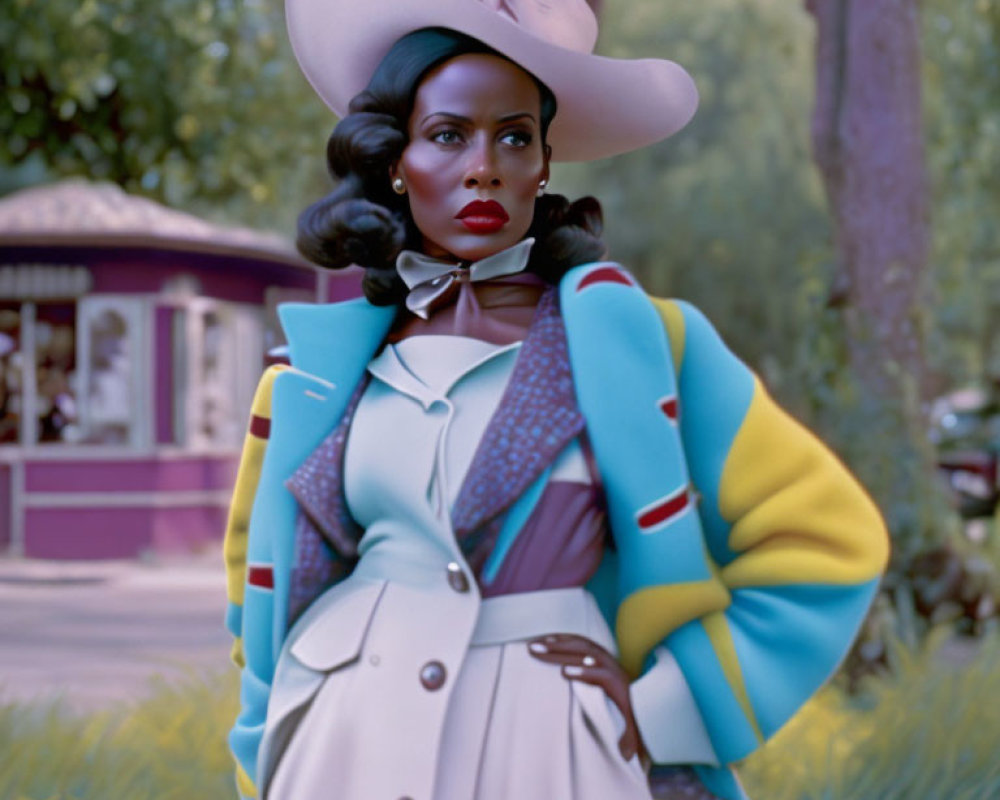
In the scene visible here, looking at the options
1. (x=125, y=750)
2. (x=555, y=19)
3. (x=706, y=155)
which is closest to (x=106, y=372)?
(x=125, y=750)

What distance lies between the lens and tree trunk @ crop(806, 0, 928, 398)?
721cm

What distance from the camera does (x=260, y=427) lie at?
2.54 metres

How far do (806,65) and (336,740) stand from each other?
21.6m

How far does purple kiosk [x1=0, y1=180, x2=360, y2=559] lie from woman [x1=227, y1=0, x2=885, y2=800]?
39.8ft

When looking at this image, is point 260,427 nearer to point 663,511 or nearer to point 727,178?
point 663,511

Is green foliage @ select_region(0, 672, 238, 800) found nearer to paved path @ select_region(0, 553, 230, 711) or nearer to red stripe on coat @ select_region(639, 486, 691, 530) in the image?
paved path @ select_region(0, 553, 230, 711)

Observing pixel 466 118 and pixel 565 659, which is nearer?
pixel 565 659

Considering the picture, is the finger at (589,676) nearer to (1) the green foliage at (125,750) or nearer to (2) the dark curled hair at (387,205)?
(2) the dark curled hair at (387,205)

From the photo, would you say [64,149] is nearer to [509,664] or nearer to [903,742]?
[903,742]

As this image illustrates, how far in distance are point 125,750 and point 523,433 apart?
9.73 ft

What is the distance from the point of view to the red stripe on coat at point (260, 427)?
2.53 meters

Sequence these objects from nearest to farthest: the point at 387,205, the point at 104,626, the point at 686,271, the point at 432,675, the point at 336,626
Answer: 1. the point at 432,675
2. the point at 336,626
3. the point at 387,205
4. the point at 104,626
5. the point at 686,271

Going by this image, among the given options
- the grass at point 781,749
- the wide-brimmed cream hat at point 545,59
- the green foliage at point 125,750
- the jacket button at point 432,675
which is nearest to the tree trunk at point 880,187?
the grass at point 781,749

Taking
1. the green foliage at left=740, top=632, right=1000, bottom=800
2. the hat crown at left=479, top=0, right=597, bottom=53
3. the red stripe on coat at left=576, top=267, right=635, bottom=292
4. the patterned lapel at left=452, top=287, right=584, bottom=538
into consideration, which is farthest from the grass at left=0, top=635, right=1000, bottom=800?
the hat crown at left=479, top=0, right=597, bottom=53
